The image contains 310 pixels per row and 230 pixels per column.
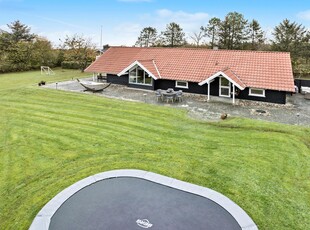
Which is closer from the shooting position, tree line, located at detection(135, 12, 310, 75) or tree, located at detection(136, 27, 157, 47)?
tree line, located at detection(135, 12, 310, 75)

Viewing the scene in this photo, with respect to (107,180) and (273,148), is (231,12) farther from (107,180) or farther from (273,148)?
(107,180)

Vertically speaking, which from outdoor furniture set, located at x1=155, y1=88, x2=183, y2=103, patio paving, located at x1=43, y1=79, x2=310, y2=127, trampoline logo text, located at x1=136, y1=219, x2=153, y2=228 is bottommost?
trampoline logo text, located at x1=136, y1=219, x2=153, y2=228

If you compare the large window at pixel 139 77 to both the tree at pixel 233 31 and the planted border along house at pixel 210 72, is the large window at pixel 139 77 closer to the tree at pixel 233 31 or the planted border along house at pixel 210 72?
the planted border along house at pixel 210 72

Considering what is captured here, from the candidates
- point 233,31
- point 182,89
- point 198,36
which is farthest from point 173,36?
point 182,89

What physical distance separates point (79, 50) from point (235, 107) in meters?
27.9

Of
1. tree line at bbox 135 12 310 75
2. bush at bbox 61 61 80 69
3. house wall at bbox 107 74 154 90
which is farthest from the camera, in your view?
bush at bbox 61 61 80 69

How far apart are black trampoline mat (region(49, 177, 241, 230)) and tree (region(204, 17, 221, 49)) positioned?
39858 mm

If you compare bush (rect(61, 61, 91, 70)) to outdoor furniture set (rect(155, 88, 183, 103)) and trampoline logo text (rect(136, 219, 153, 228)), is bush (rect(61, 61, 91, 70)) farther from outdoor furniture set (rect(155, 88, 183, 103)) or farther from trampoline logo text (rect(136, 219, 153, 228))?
trampoline logo text (rect(136, 219, 153, 228))

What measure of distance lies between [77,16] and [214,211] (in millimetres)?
35093

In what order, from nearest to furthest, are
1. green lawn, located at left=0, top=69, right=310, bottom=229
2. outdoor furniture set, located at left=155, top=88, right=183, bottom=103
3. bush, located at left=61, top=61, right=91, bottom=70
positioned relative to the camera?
green lawn, located at left=0, top=69, right=310, bottom=229 < outdoor furniture set, located at left=155, top=88, right=183, bottom=103 < bush, located at left=61, top=61, right=91, bottom=70

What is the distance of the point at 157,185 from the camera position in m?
9.11

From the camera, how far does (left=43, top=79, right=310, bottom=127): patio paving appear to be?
16.5m

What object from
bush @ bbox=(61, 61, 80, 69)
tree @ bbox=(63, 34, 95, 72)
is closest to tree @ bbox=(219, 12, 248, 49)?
tree @ bbox=(63, 34, 95, 72)

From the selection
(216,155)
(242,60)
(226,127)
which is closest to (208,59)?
(242,60)
